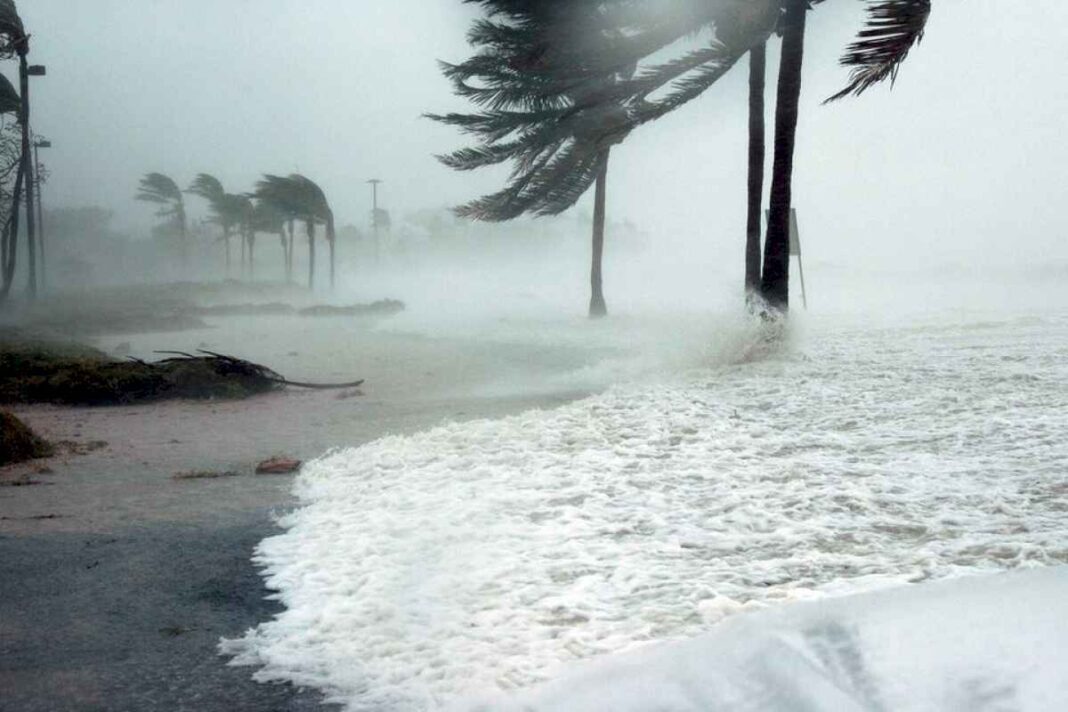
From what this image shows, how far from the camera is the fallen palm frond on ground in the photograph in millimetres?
9320

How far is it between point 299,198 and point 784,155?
37.2 m

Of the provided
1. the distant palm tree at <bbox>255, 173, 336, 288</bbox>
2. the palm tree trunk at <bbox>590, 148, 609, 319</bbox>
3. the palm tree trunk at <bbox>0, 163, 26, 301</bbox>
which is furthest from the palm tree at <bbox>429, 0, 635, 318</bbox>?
the distant palm tree at <bbox>255, 173, 336, 288</bbox>

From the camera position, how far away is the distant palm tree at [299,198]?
4550 cm

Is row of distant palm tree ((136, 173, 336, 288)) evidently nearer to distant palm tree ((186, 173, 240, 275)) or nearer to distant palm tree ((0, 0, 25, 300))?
distant palm tree ((186, 173, 240, 275))

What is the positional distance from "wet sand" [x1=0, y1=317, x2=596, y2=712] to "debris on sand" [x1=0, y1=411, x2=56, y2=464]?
0.52 feet

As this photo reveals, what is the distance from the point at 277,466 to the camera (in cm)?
544

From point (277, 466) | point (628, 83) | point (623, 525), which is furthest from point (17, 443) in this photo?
point (628, 83)

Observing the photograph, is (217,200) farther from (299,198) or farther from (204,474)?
(204,474)

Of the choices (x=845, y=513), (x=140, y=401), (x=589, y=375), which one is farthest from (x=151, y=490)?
(x=589, y=375)

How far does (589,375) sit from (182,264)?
55.6 metres

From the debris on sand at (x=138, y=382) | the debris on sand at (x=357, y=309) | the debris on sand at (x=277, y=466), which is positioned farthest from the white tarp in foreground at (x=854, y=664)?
the debris on sand at (x=357, y=309)

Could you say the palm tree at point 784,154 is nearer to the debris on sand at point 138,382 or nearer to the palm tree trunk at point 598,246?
the debris on sand at point 138,382

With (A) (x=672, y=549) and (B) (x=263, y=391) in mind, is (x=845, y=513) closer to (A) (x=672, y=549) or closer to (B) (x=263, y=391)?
(A) (x=672, y=549)

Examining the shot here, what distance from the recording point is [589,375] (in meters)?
10.0
